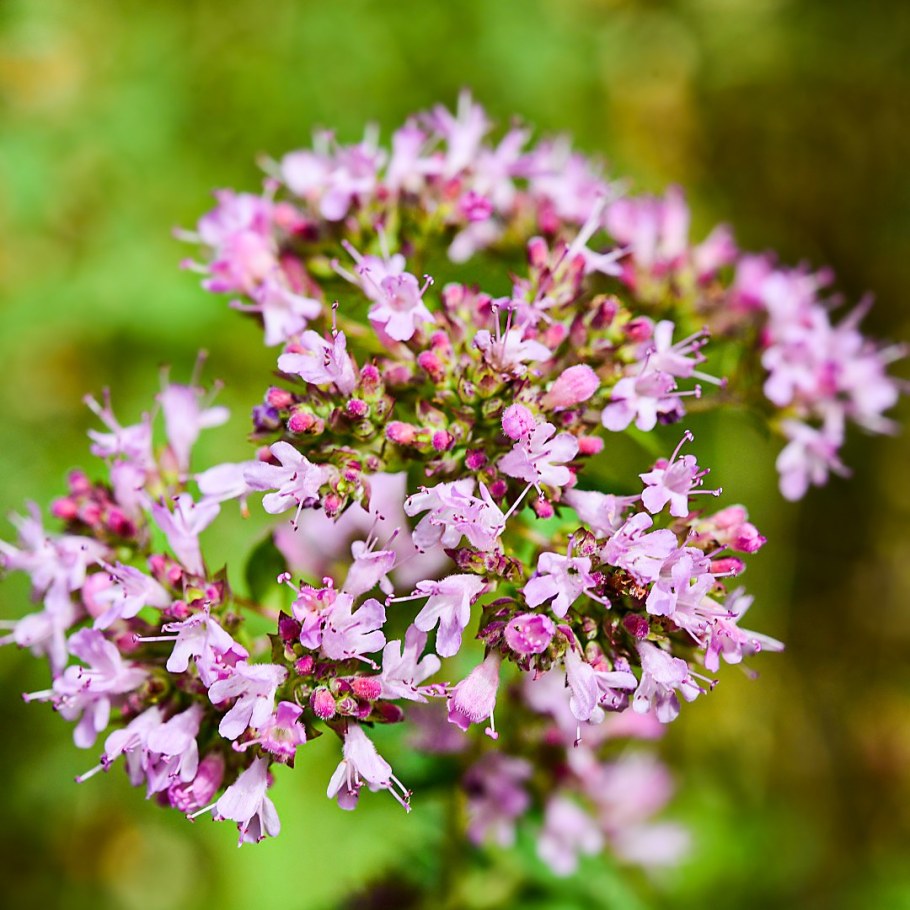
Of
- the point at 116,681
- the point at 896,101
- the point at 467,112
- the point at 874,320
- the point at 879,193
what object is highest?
the point at 896,101

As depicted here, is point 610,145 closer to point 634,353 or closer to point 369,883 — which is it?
point 634,353

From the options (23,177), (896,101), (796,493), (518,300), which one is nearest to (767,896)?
(796,493)

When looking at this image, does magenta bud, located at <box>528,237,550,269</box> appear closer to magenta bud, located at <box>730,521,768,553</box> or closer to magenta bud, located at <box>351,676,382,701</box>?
magenta bud, located at <box>730,521,768,553</box>

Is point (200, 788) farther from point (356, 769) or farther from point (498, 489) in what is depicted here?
point (498, 489)

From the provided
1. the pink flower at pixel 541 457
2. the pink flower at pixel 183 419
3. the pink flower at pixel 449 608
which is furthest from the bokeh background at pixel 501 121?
the pink flower at pixel 541 457

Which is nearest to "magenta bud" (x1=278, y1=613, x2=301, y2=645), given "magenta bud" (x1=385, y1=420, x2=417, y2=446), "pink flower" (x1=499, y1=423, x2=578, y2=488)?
"magenta bud" (x1=385, y1=420, x2=417, y2=446)

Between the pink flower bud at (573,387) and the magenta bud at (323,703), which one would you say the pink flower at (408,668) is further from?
the pink flower bud at (573,387)
